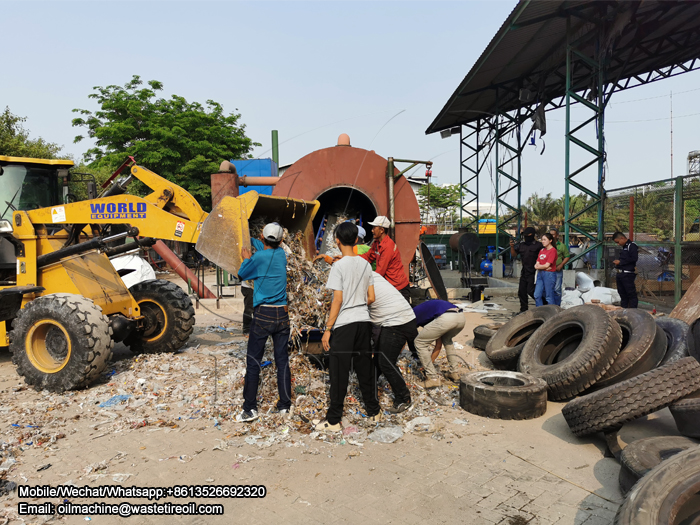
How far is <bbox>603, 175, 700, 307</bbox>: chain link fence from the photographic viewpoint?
27.5 ft

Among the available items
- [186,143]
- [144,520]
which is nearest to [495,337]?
[144,520]

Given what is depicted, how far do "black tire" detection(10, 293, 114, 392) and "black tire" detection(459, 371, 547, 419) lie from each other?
3918mm

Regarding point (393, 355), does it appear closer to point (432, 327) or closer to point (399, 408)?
point (399, 408)

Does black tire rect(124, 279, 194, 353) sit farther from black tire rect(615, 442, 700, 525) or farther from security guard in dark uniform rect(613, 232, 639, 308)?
security guard in dark uniform rect(613, 232, 639, 308)

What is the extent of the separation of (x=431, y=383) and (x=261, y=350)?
6.35 feet

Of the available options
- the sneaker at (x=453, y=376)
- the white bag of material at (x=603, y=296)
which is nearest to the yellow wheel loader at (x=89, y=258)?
the sneaker at (x=453, y=376)

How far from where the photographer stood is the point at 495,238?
59.7ft

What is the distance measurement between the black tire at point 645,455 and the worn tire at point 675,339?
1.60 metres

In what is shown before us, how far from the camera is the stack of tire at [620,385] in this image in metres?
2.47

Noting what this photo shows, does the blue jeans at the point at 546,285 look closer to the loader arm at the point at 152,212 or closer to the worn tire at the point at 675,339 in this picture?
the worn tire at the point at 675,339

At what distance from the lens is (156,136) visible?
2139 centimetres

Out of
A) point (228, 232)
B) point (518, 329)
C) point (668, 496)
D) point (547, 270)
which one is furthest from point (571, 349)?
point (228, 232)

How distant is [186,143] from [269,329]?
64.3ft

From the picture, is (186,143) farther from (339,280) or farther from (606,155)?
(339,280)
